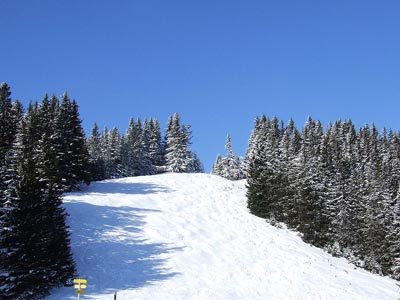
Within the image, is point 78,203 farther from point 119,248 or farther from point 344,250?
point 344,250

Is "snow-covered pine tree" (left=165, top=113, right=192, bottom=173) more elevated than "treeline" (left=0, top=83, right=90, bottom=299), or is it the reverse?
"snow-covered pine tree" (left=165, top=113, right=192, bottom=173)

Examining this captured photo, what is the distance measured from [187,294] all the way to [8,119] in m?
32.8

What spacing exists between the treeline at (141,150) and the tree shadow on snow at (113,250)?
3546 centimetres

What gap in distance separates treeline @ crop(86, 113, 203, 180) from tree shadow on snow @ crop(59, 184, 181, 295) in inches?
1396

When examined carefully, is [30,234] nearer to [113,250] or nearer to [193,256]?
[113,250]

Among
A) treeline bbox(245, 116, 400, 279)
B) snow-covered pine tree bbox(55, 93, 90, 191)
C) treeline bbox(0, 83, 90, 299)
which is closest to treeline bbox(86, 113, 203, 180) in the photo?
snow-covered pine tree bbox(55, 93, 90, 191)

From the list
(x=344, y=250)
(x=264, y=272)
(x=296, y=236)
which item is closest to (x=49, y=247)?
(x=264, y=272)

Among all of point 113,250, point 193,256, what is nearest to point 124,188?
point 113,250

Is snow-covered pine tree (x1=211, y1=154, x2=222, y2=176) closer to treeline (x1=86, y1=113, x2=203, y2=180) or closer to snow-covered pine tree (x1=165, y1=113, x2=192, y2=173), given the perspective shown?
treeline (x1=86, y1=113, x2=203, y2=180)

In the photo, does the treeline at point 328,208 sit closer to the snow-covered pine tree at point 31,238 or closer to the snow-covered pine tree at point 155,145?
the snow-covered pine tree at point 31,238

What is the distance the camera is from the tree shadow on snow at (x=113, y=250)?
26047 millimetres

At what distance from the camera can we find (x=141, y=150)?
95.3 m

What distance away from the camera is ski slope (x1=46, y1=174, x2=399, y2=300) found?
26312mm

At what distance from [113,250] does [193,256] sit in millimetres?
6055
